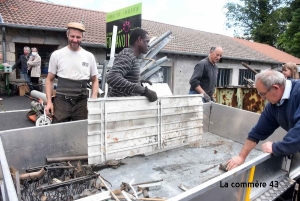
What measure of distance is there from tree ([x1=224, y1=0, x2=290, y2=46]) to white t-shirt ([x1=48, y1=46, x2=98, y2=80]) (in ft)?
110

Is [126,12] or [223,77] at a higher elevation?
[126,12]

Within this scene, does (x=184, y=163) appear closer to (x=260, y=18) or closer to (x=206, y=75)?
(x=206, y=75)

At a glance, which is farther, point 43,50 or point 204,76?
point 43,50

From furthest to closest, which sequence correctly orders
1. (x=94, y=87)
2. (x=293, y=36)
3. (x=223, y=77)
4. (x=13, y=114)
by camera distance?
(x=293, y=36) < (x=223, y=77) < (x=13, y=114) < (x=94, y=87)

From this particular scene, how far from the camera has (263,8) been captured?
115ft

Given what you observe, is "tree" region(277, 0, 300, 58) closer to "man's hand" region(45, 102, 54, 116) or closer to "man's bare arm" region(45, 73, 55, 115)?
"man's bare arm" region(45, 73, 55, 115)

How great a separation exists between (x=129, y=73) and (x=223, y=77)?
13.3 meters

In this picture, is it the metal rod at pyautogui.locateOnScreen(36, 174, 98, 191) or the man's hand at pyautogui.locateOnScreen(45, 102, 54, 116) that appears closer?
the metal rod at pyautogui.locateOnScreen(36, 174, 98, 191)

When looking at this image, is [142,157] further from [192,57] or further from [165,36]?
[192,57]

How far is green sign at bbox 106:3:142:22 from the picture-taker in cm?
582

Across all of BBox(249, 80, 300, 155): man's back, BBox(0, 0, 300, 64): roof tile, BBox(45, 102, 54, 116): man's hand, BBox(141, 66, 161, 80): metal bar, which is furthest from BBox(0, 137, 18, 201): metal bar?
BBox(0, 0, 300, 64): roof tile

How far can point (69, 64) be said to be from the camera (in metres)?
2.71

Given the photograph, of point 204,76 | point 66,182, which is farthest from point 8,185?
point 204,76

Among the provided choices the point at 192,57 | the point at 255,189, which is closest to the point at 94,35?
the point at 192,57
